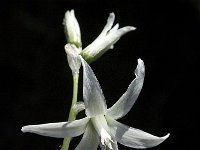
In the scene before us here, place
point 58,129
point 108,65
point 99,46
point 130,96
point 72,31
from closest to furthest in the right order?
point 58,129 → point 130,96 → point 99,46 → point 72,31 → point 108,65

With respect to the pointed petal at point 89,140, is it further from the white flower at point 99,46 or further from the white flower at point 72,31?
the white flower at point 72,31

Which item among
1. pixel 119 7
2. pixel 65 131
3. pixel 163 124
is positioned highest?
pixel 119 7

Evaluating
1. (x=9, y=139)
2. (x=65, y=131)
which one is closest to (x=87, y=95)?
(x=65, y=131)

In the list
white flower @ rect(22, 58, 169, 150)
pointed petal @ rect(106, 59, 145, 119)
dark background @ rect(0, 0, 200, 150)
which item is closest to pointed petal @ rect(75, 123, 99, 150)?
white flower @ rect(22, 58, 169, 150)

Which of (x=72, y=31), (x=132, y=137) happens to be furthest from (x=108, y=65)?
(x=132, y=137)

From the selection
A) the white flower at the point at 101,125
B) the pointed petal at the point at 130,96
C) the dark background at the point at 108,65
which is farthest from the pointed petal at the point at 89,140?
the dark background at the point at 108,65

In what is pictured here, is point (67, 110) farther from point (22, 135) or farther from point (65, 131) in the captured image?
point (65, 131)

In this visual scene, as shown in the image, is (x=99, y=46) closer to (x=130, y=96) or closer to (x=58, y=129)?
(x=130, y=96)
